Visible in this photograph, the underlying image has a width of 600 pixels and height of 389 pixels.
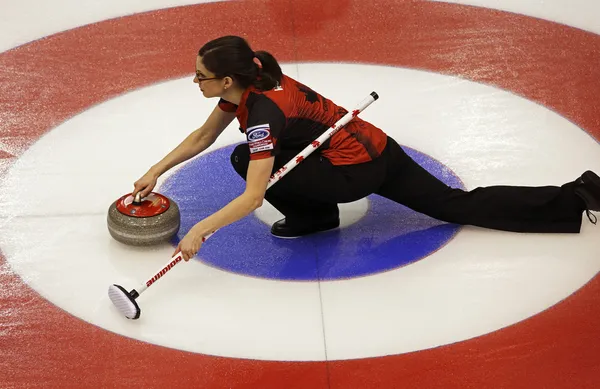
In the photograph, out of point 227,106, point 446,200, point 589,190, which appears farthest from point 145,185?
point 589,190

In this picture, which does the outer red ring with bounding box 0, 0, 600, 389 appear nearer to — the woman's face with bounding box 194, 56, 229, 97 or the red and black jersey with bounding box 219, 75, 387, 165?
the red and black jersey with bounding box 219, 75, 387, 165

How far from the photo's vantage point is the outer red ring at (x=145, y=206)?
5.61m

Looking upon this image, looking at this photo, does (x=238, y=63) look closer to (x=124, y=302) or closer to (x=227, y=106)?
(x=227, y=106)

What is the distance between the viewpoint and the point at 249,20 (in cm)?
868

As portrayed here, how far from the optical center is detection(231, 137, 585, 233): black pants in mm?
5688

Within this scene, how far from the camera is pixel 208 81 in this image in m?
5.18

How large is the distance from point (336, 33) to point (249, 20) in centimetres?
78

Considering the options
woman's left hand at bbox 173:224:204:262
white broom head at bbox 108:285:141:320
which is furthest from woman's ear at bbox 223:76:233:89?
white broom head at bbox 108:285:141:320

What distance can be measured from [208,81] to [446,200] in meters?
1.57

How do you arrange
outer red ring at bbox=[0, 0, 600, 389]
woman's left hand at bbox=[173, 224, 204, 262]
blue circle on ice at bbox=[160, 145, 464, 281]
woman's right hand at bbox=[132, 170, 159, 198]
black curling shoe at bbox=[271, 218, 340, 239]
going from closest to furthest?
outer red ring at bbox=[0, 0, 600, 389]
woman's left hand at bbox=[173, 224, 204, 262]
blue circle on ice at bbox=[160, 145, 464, 281]
woman's right hand at bbox=[132, 170, 159, 198]
black curling shoe at bbox=[271, 218, 340, 239]

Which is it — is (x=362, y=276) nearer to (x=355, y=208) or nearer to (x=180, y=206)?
(x=355, y=208)

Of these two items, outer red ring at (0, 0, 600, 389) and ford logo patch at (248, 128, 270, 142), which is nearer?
outer red ring at (0, 0, 600, 389)

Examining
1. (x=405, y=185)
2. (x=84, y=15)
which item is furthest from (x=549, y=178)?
(x=84, y=15)

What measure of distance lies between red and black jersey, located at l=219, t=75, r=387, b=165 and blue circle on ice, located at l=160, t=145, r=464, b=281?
51 centimetres
